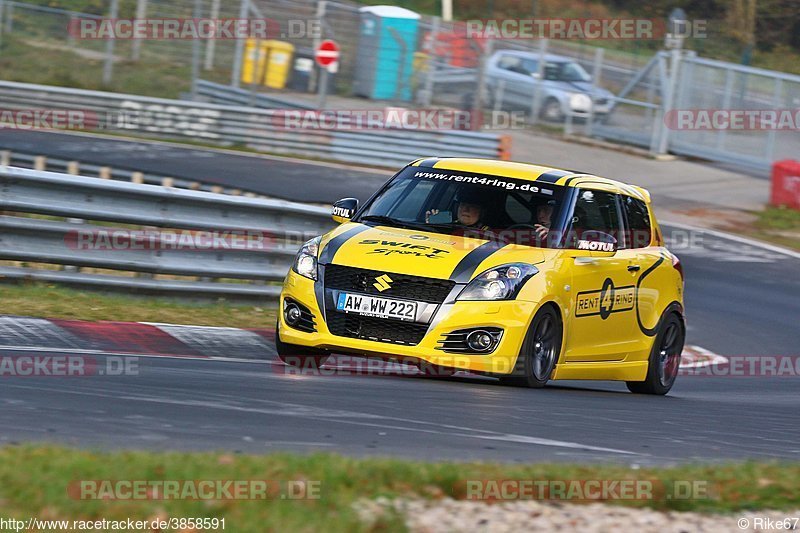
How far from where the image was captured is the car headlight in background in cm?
3372

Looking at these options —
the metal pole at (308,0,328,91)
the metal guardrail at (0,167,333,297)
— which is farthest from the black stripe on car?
the metal pole at (308,0,328,91)

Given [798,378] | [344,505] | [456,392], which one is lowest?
[798,378]

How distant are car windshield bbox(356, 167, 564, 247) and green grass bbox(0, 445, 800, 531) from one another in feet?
11.9

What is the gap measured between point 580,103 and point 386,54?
5421 mm

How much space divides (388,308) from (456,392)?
0.70 metres

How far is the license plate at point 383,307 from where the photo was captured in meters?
8.87

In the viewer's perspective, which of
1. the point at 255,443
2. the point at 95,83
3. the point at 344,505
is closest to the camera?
the point at 344,505

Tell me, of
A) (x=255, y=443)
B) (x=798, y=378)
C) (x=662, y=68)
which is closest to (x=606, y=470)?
(x=255, y=443)

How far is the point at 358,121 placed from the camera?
92.4 ft

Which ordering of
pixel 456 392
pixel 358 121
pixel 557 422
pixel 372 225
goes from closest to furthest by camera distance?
pixel 557 422, pixel 456 392, pixel 372 225, pixel 358 121

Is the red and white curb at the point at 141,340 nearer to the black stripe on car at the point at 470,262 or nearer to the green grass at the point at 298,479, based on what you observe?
the black stripe on car at the point at 470,262

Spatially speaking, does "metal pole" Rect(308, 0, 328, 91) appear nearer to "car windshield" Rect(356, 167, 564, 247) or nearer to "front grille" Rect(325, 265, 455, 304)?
"car windshield" Rect(356, 167, 564, 247)

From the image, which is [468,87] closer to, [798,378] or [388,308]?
[798,378]

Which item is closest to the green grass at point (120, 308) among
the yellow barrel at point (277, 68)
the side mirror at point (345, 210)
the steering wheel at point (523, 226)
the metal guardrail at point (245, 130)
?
the side mirror at point (345, 210)
